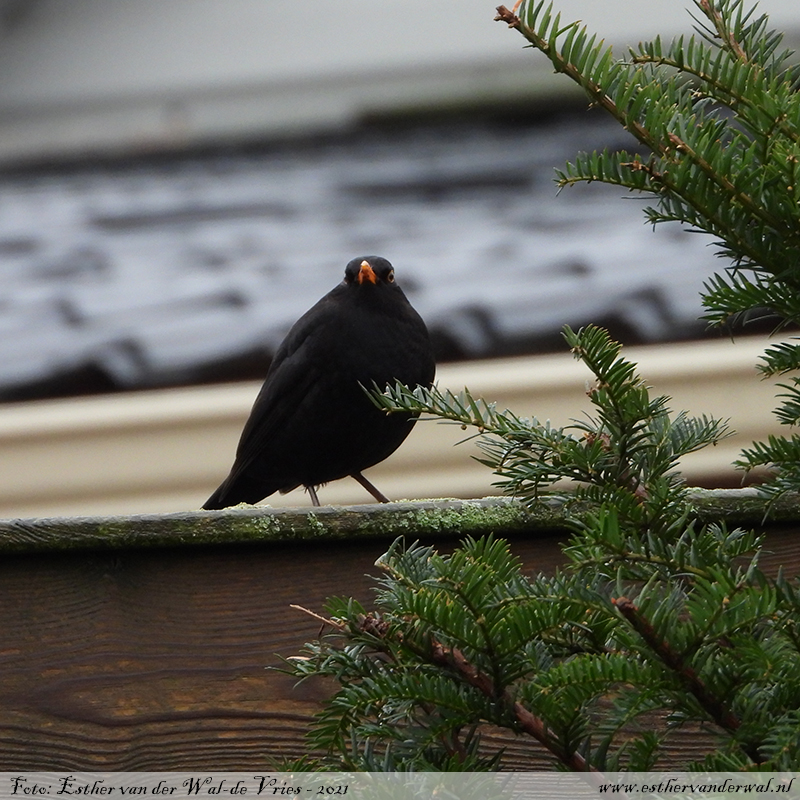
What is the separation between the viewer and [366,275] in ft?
10.1

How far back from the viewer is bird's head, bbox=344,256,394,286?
3.08 m

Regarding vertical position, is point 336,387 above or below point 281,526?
below

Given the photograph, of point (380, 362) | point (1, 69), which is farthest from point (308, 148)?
point (380, 362)

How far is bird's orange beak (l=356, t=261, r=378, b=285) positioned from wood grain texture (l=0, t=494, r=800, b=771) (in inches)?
68.3

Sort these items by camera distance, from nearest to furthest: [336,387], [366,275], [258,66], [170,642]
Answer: [170,642] < [336,387] < [366,275] < [258,66]

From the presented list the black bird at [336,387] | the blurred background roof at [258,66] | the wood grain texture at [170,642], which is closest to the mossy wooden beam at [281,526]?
the wood grain texture at [170,642]

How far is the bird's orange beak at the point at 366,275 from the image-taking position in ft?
10.1

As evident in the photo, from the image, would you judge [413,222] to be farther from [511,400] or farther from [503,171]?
[511,400]

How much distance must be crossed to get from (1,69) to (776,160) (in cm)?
604

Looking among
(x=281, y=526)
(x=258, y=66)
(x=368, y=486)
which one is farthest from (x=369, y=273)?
(x=258, y=66)

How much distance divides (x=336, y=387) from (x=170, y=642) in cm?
151

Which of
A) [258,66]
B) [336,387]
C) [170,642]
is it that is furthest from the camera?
[258,66]

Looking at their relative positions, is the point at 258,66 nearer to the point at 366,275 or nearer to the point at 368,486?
the point at 366,275

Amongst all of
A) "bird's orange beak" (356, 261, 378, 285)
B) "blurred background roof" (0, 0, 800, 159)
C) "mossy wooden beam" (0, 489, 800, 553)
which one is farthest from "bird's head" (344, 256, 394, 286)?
"blurred background roof" (0, 0, 800, 159)
